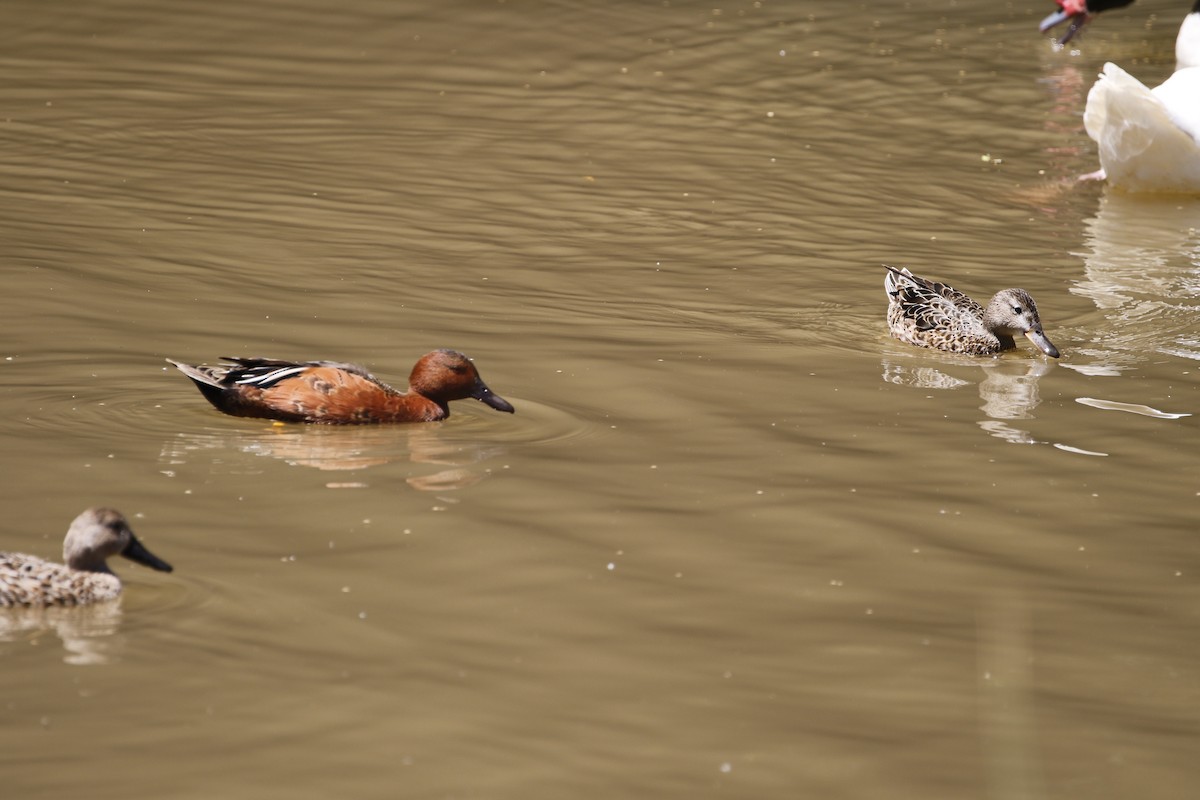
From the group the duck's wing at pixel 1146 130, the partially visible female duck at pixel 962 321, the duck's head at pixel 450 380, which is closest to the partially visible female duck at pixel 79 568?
the duck's head at pixel 450 380

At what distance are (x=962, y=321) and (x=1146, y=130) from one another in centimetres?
523

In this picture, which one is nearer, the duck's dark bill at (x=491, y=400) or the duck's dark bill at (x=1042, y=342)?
the duck's dark bill at (x=491, y=400)

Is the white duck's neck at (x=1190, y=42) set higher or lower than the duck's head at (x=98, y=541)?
higher

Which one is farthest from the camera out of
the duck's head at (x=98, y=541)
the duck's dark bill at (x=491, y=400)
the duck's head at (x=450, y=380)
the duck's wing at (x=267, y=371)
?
the duck's dark bill at (x=491, y=400)

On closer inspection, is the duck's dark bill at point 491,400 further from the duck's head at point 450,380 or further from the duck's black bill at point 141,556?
the duck's black bill at point 141,556

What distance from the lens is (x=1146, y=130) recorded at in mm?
14039

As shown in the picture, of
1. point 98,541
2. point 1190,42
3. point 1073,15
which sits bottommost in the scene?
point 98,541

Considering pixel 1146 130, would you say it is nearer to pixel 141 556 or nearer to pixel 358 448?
pixel 358 448

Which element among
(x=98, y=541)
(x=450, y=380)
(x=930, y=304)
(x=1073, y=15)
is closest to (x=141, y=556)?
(x=98, y=541)

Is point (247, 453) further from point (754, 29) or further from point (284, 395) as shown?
point (754, 29)

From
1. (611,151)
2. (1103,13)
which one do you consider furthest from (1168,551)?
(1103,13)

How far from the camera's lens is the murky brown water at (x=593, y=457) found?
4.84 meters

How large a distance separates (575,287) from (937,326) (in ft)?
7.39

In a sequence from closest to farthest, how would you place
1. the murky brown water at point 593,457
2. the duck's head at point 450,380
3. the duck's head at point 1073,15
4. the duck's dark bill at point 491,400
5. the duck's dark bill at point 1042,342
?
the murky brown water at point 593,457
the duck's head at point 450,380
the duck's dark bill at point 491,400
the duck's dark bill at point 1042,342
the duck's head at point 1073,15
